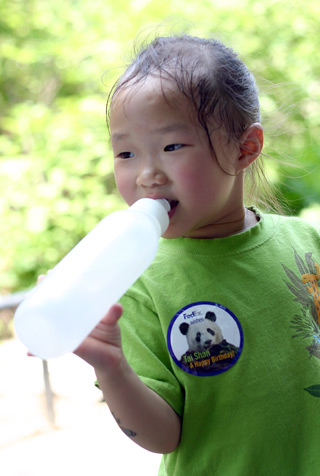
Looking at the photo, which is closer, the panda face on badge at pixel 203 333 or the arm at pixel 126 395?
the arm at pixel 126 395

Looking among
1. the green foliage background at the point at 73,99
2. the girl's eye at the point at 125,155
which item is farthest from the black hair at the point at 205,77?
the green foliage background at the point at 73,99

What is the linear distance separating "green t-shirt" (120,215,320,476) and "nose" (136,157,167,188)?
0.57ft

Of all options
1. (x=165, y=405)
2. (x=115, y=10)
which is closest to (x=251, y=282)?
(x=165, y=405)

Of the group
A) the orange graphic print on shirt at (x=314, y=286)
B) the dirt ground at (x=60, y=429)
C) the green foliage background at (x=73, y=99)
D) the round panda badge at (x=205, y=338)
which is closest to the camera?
the round panda badge at (x=205, y=338)

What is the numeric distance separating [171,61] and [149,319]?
410mm

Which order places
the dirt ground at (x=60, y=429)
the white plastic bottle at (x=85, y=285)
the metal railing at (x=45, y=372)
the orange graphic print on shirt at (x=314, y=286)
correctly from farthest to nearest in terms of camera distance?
1. the metal railing at (x=45, y=372)
2. the dirt ground at (x=60, y=429)
3. the orange graphic print on shirt at (x=314, y=286)
4. the white plastic bottle at (x=85, y=285)

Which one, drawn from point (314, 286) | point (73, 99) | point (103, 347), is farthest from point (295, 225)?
point (73, 99)

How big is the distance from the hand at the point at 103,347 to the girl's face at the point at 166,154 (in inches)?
8.3

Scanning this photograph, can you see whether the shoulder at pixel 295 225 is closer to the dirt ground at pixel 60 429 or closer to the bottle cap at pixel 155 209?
the bottle cap at pixel 155 209

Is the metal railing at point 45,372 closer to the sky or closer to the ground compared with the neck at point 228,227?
closer to the ground

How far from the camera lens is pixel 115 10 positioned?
3.00 m

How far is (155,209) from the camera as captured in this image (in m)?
0.78

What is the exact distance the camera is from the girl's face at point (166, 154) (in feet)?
2.69

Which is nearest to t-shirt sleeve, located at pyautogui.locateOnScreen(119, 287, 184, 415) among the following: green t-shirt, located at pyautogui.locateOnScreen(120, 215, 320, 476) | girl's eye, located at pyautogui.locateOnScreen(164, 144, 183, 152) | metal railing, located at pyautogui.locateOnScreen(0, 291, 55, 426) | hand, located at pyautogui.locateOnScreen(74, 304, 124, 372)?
green t-shirt, located at pyautogui.locateOnScreen(120, 215, 320, 476)
